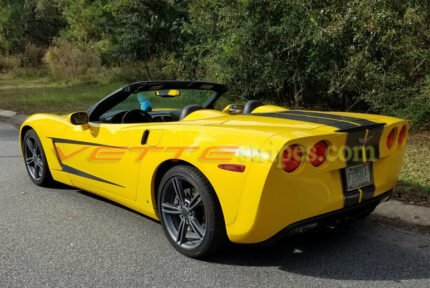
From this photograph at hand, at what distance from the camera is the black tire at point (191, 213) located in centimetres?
318

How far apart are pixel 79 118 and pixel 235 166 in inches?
79.5

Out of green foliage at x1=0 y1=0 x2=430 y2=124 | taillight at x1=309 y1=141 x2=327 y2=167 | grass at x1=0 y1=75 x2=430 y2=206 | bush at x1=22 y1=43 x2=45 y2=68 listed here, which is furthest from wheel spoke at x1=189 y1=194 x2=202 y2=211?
bush at x1=22 y1=43 x2=45 y2=68

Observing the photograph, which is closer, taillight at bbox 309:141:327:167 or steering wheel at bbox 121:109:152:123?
taillight at bbox 309:141:327:167

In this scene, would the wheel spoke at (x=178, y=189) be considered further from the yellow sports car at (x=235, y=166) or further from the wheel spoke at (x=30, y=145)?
the wheel spoke at (x=30, y=145)

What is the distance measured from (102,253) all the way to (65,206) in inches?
54.0

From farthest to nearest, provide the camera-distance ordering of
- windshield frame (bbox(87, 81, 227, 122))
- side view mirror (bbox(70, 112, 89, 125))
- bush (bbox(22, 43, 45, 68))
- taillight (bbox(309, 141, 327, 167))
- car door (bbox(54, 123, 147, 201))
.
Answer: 1. bush (bbox(22, 43, 45, 68))
2. side view mirror (bbox(70, 112, 89, 125))
3. windshield frame (bbox(87, 81, 227, 122))
4. car door (bbox(54, 123, 147, 201))
5. taillight (bbox(309, 141, 327, 167))

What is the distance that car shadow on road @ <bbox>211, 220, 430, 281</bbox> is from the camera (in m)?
3.19

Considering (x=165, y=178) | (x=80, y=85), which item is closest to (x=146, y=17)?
(x=80, y=85)

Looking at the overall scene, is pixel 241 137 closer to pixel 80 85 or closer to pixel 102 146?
pixel 102 146

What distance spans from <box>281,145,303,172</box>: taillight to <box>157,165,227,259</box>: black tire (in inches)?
22.5

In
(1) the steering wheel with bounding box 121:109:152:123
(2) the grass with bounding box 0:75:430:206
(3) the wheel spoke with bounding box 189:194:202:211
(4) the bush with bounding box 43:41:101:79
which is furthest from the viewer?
(4) the bush with bounding box 43:41:101:79

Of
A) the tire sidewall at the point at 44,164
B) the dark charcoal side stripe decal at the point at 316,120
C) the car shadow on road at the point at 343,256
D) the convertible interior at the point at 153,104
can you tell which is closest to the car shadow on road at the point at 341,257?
the car shadow on road at the point at 343,256

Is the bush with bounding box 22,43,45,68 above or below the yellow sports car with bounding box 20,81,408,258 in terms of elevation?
below

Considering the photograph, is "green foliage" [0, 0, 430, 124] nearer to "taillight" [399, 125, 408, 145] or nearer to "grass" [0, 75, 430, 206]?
"grass" [0, 75, 430, 206]
